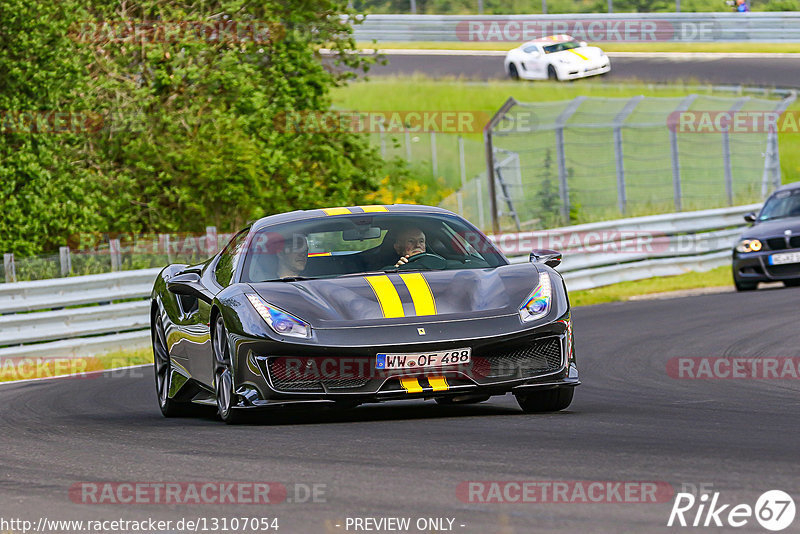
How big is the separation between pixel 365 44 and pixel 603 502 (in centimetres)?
4329

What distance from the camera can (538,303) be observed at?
782 cm

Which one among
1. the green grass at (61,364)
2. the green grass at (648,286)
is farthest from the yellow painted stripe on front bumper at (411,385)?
the green grass at (648,286)

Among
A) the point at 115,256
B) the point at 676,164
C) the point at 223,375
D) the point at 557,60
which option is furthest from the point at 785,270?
the point at 557,60

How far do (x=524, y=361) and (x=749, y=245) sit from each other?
11.7m

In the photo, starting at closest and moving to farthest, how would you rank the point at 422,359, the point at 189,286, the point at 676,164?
the point at 422,359, the point at 189,286, the point at 676,164

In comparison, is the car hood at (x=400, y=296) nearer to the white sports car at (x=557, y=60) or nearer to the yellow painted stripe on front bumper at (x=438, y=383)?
the yellow painted stripe on front bumper at (x=438, y=383)

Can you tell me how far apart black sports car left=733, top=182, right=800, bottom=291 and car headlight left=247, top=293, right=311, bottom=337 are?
1202 cm

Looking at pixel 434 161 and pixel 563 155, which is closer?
pixel 563 155

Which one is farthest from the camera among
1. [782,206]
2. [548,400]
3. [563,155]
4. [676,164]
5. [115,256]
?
[676,164]

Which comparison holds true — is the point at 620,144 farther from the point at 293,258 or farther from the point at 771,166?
the point at 293,258

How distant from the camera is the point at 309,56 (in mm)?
26312

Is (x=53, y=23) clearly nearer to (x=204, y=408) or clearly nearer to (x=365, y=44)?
(x=204, y=408)

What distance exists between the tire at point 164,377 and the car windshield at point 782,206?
11415 millimetres

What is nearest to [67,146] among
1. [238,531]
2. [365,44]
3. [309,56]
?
[309,56]
